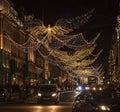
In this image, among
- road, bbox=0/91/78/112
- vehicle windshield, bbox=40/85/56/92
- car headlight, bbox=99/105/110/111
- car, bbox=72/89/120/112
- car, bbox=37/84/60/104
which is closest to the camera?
car headlight, bbox=99/105/110/111

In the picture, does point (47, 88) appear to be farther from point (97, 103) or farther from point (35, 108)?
point (97, 103)

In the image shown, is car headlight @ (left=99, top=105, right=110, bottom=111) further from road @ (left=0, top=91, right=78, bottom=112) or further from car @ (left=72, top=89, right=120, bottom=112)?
road @ (left=0, top=91, right=78, bottom=112)

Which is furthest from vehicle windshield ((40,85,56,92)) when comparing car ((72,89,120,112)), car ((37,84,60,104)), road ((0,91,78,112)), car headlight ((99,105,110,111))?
car headlight ((99,105,110,111))

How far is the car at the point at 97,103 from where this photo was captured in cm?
2229

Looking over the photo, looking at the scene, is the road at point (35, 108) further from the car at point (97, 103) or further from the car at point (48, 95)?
the car at point (97, 103)

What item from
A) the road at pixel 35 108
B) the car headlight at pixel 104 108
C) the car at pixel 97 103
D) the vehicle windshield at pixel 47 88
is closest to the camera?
the car headlight at pixel 104 108

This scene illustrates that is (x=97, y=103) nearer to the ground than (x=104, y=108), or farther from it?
farther from it

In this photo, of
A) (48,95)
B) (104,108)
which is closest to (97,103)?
(104,108)

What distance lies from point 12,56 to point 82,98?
2366 inches

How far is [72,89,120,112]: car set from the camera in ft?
73.1

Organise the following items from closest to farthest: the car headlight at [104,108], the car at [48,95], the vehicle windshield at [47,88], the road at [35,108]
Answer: the car headlight at [104,108] → the road at [35,108] → the car at [48,95] → the vehicle windshield at [47,88]

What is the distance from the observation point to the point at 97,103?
2298 centimetres

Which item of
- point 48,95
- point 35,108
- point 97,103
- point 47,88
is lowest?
point 35,108

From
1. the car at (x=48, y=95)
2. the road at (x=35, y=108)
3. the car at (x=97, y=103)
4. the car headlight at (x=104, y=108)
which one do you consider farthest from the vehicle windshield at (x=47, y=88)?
the car headlight at (x=104, y=108)
